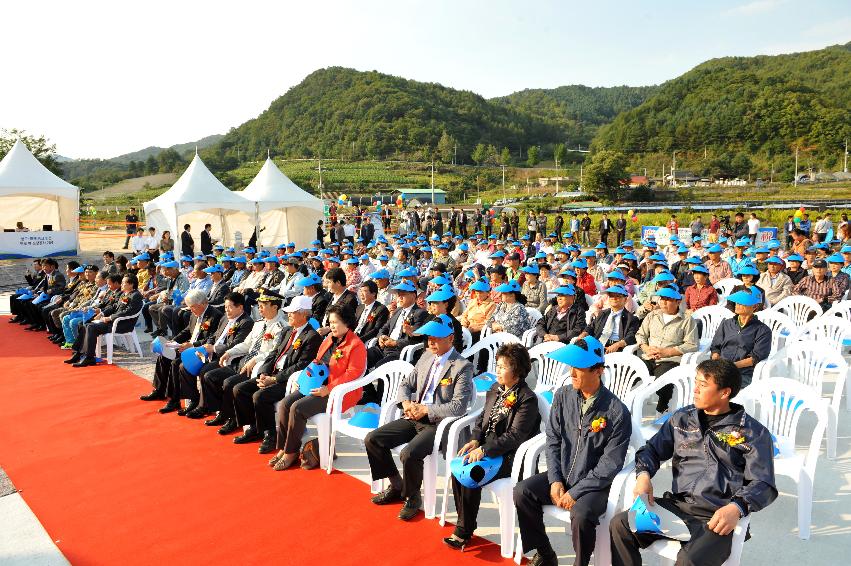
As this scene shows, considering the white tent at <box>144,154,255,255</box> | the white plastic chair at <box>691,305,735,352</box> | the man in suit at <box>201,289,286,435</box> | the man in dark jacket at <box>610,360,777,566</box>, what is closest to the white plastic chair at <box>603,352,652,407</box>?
the man in dark jacket at <box>610,360,777,566</box>

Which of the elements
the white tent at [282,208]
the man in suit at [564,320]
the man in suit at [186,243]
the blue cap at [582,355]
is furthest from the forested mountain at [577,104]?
the blue cap at [582,355]

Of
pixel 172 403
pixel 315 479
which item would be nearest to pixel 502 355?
pixel 315 479

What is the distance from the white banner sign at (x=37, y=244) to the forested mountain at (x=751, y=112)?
8309 centimetres

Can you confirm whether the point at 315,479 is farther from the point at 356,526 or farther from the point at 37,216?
the point at 37,216

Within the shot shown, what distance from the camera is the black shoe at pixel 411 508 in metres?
3.63

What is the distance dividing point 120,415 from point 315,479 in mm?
2515

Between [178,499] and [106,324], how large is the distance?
4.39 meters

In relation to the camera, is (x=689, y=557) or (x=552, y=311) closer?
(x=689, y=557)

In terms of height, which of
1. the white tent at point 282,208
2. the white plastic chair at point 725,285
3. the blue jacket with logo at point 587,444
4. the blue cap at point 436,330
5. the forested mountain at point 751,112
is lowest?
the blue jacket with logo at point 587,444

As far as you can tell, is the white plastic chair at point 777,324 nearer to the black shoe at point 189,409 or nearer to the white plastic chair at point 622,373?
the white plastic chair at point 622,373

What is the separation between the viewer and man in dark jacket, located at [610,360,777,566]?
2512 mm

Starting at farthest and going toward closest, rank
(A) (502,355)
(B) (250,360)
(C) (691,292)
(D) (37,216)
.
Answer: (D) (37,216) → (C) (691,292) → (B) (250,360) → (A) (502,355)

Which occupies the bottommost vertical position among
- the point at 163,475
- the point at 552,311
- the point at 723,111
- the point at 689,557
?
the point at 163,475

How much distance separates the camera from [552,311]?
5.95 meters
